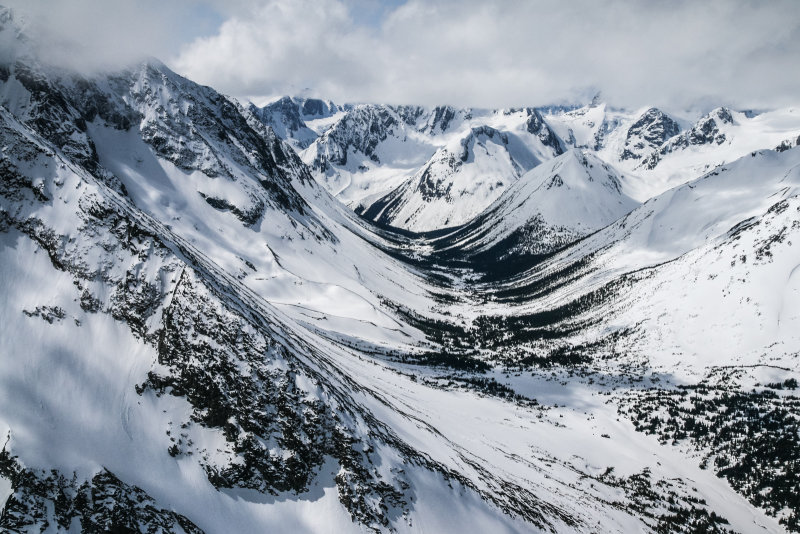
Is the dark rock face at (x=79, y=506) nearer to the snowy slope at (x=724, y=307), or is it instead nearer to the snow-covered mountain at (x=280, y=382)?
the snow-covered mountain at (x=280, y=382)

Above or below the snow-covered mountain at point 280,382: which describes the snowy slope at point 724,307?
above

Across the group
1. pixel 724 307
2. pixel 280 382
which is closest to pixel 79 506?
pixel 280 382

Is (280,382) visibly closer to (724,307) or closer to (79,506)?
(79,506)

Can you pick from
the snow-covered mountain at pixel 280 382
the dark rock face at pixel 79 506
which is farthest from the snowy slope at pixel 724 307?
the dark rock face at pixel 79 506

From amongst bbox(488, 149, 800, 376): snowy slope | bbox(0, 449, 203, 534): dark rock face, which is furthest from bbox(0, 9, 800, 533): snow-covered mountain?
bbox(488, 149, 800, 376): snowy slope

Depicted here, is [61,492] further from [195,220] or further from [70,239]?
[195,220]

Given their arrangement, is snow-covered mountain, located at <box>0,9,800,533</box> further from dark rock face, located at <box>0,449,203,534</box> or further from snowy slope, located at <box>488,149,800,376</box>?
snowy slope, located at <box>488,149,800,376</box>

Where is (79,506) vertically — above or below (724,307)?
below

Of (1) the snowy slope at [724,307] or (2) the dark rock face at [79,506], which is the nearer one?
(2) the dark rock face at [79,506]

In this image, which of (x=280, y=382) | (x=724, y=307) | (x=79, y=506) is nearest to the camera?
(x=79, y=506)
